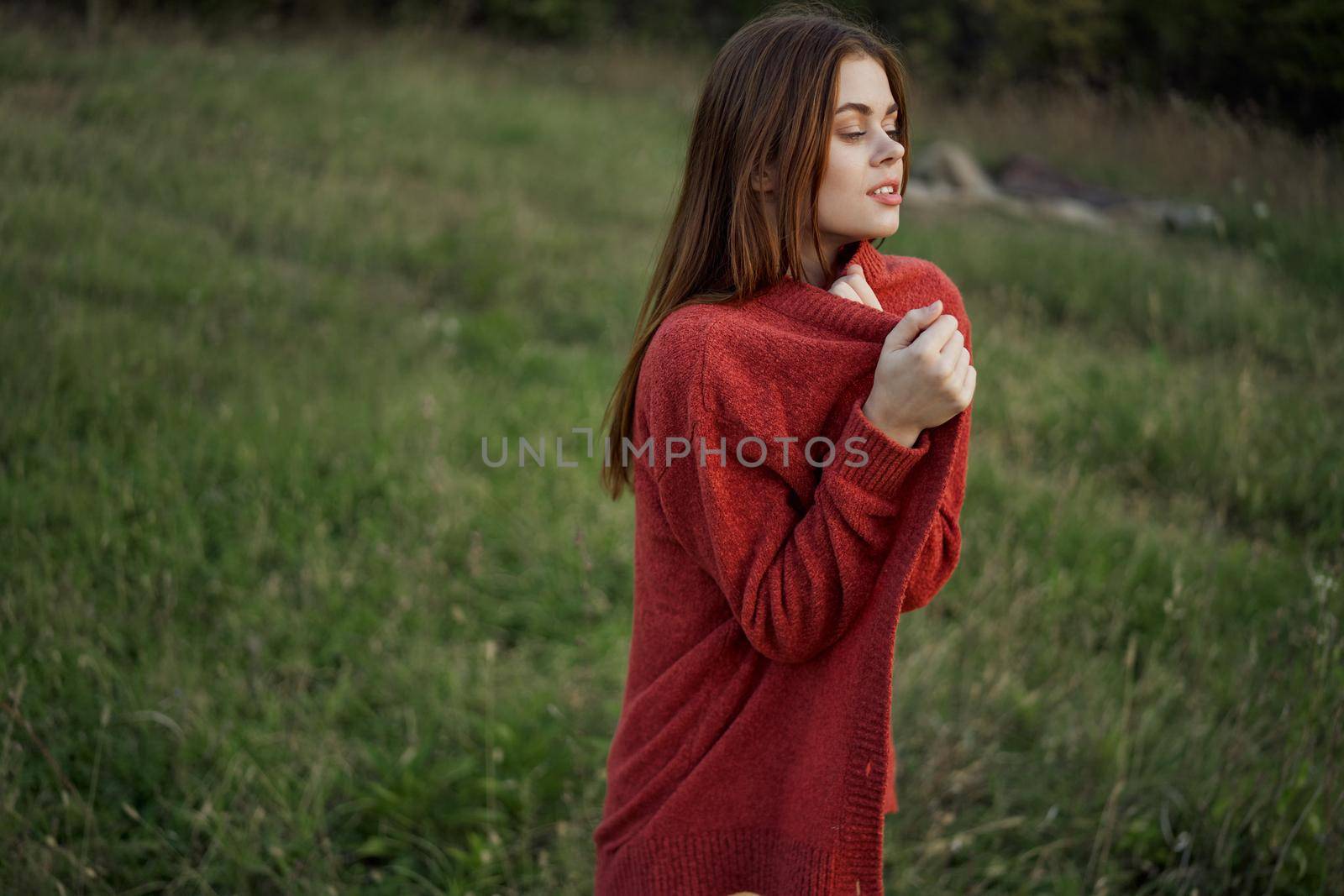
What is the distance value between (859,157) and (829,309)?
0.23 metres

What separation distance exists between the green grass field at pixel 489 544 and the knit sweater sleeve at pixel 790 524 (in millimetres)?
913

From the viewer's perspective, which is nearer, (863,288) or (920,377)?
(920,377)

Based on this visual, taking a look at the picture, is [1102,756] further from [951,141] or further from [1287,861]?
[951,141]

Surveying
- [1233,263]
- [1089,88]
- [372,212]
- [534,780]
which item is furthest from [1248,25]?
[534,780]

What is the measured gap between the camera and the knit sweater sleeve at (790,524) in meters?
1.28

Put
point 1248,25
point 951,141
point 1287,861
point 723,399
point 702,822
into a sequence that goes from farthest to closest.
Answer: point 951,141, point 1248,25, point 1287,861, point 702,822, point 723,399

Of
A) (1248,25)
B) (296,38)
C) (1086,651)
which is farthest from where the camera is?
(296,38)

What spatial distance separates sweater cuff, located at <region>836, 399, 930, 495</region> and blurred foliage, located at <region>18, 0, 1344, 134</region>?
4.92m

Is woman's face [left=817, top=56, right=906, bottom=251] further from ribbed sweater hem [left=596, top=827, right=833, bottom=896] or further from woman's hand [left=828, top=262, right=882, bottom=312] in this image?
ribbed sweater hem [left=596, top=827, right=833, bottom=896]

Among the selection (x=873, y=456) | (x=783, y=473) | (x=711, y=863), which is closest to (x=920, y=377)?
(x=873, y=456)

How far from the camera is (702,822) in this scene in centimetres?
150

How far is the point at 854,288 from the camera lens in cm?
145

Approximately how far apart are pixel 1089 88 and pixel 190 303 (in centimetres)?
902

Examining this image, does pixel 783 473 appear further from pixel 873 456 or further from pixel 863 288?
pixel 863 288
